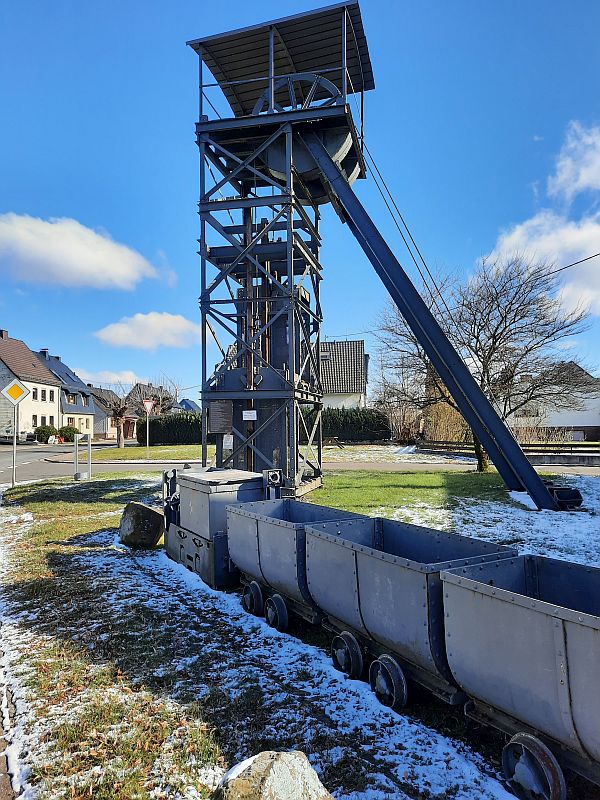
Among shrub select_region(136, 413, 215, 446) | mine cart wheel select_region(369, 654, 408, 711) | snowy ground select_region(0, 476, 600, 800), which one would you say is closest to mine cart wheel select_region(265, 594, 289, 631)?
snowy ground select_region(0, 476, 600, 800)

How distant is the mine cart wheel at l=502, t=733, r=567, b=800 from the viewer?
2.82 meters

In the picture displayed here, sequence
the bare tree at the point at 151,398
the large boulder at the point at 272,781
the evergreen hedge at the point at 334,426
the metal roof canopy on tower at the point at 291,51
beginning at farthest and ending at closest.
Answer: the bare tree at the point at 151,398, the evergreen hedge at the point at 334,426, the metal roof canopy on tower at the point at 291,51, the large boulder at the point at 272,781

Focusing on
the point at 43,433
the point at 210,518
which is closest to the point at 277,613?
the point at 210,518

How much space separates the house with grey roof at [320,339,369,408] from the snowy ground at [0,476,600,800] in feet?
128

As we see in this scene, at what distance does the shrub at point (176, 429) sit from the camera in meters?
42.6

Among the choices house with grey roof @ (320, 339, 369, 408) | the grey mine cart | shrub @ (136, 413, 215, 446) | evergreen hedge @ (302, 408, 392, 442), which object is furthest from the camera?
house with grey roof @ (320, 339, 369, 408)

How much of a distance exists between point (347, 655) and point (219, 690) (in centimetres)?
110

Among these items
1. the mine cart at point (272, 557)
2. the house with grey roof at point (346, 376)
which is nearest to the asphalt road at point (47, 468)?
the mine cart at point (272, 557)

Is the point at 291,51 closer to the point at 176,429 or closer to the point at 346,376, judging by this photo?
the point at 176,429

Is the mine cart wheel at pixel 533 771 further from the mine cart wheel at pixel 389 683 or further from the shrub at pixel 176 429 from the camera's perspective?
the shrub at pixel 176 429

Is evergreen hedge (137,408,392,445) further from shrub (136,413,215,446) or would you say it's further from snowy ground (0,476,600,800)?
snowy ground (0,476,600,800)

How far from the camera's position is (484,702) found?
10.8ft

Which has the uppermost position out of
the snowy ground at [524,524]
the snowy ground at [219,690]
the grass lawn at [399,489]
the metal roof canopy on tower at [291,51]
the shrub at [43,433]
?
the metal roof canopy on tower at [291,51]

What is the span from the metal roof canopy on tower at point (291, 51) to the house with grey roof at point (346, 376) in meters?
31.0
